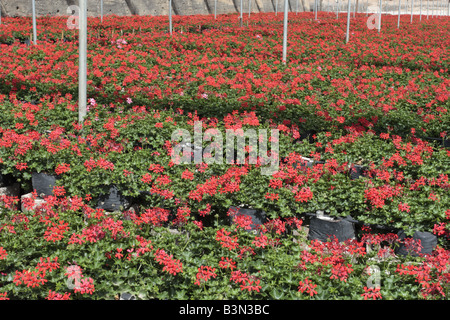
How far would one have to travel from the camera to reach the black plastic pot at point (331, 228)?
13.4 ft

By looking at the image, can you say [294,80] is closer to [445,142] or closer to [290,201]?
[445,142]

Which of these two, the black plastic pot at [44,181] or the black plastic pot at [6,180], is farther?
the black plastic pot at [6,180]

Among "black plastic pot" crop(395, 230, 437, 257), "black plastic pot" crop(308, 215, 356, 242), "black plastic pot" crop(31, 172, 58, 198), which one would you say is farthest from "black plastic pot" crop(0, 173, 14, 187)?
"black plastic pot" crop(395, 230, 437, 257)

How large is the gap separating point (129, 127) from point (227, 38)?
29.4 feet

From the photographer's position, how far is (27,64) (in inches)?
360

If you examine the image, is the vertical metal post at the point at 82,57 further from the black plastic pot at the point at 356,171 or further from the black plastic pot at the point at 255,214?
the black plastic pot at the point at 356,171

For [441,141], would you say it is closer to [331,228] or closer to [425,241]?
[425,241]

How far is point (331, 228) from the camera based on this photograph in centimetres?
409

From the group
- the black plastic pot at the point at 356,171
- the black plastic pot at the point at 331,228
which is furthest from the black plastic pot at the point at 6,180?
the black plastic pot at the point at 356,171

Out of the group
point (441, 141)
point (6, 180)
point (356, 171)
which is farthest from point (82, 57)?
point (441, 141)

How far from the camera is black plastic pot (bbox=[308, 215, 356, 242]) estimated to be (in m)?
4.08

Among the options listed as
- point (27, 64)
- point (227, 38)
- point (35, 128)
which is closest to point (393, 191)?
point (35, 128)

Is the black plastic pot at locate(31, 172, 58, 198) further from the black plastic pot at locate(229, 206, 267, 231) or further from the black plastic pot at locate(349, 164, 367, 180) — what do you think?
the black plastic pot at locate(349, 164, 367, 180)

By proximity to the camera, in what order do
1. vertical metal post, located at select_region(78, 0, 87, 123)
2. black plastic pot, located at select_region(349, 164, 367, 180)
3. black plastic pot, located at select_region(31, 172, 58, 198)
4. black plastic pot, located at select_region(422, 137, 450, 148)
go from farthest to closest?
black plastic pot, located at select_region(422, 137, 450, 148)
vertical metal post, located at select_region(78, 0, 87, 123)
black plastic pot, located at select_region(349, 164, 367, 180)
black plastic pot, located at select_region(31, 172, 58, 198)
